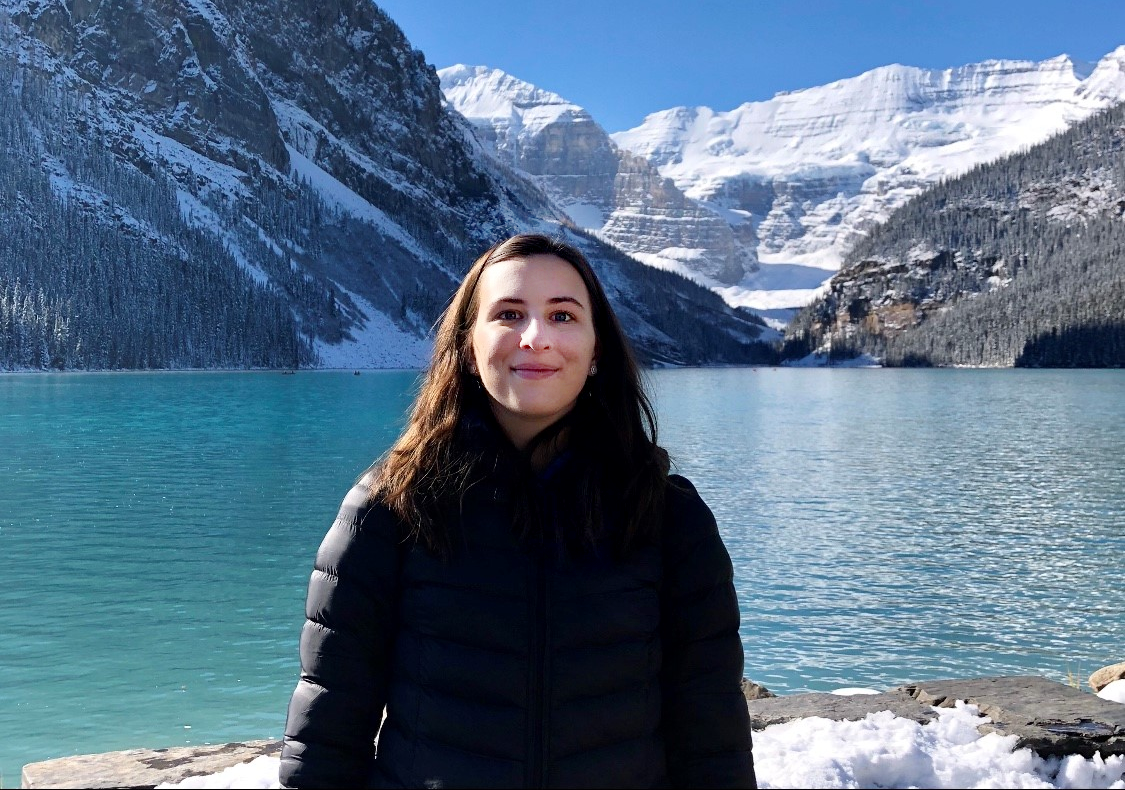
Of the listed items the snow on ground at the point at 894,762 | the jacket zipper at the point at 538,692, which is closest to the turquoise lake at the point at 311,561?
the jacket zipper at the point at 538,692

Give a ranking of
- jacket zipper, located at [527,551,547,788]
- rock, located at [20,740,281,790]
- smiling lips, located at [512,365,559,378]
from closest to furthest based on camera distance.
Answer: jacket zipper, located at [527,551,547,788] < smiling lips, located at [512,365,559,378] < rock, located at [20,740,281,790]

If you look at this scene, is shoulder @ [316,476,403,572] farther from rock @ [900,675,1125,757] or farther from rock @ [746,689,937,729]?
rock @ [900,675,1125,757]

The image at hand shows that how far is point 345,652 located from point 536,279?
4.25 ft

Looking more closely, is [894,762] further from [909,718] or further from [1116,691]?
[1116,691]

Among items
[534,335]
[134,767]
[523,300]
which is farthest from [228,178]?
[534,335]

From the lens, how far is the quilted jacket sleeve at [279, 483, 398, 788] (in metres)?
3.03

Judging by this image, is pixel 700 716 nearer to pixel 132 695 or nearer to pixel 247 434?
pixel 132 695

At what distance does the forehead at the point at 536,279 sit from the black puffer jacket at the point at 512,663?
0.63 meters

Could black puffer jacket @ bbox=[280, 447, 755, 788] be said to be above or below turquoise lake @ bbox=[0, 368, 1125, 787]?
above

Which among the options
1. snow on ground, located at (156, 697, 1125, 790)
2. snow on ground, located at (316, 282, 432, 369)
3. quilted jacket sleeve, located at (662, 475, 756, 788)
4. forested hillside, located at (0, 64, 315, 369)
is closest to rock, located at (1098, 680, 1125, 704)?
snow on ground, located at (156, 697, 1125, 790)

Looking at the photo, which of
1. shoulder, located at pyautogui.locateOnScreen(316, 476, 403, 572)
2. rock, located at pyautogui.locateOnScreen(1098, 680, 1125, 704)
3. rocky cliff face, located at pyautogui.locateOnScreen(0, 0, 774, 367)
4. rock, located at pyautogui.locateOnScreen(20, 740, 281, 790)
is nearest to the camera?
shoulder, located at pyautogui.locateOnScreen(316, 476, 403, 572)

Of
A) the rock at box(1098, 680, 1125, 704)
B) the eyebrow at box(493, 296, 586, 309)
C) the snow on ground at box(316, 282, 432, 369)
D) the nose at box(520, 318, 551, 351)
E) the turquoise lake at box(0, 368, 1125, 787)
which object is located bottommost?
the turquoise lake at box(0, 368, 1125, 787)

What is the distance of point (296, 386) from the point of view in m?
86.7

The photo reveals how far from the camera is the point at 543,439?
3.31 meters
